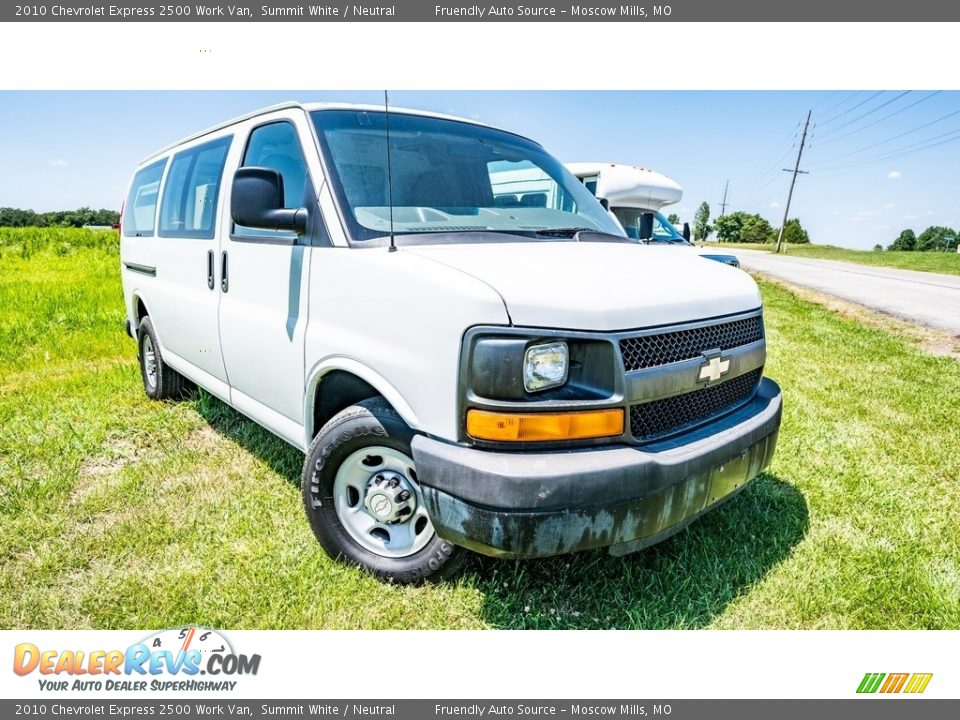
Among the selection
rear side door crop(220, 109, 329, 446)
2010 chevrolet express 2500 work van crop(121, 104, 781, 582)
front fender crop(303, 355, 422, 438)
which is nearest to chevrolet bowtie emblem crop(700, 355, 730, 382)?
2010 chevrolet express 2500 work van crop(121, 104, 781, 582)

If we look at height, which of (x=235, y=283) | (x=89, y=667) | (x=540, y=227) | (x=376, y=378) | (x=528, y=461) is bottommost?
(x=89, y=667)

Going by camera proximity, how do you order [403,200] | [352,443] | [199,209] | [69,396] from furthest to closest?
[69,396] → [199,209] → [403,200] → [352,443]

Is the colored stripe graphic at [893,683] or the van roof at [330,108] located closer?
the colored stripe graphic at [893,683]

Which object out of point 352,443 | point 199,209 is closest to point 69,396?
point 199,209

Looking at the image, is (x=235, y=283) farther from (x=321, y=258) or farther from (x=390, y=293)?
(x=390, y=293)

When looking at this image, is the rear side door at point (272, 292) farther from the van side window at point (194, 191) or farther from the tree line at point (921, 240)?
the tree line at point (921, 240)

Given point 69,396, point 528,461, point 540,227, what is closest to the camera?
point 528,461

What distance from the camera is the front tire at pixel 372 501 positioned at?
2.38 metres

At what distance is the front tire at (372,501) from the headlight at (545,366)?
596mm

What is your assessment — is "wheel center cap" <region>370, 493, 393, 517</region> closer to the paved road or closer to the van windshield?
the van windshield

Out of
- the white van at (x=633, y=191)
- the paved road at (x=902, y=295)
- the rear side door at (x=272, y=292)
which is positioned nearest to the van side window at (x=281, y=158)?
the rear side door at (x=272, y=292)

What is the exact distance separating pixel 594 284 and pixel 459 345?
56 centimetres

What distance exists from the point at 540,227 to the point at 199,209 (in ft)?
7.65

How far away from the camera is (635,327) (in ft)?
6.76
